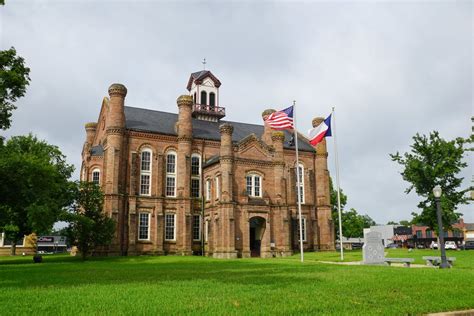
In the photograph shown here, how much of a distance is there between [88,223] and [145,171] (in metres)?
10.1

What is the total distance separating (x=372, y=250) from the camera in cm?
2441

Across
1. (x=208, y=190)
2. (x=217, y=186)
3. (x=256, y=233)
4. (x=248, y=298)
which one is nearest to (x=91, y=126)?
(x=208, y=190)

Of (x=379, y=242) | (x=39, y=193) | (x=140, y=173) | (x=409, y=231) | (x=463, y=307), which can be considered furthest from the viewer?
(x=409, y=231)

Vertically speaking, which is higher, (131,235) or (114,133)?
(114,133)

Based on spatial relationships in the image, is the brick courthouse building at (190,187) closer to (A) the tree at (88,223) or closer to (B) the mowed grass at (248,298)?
(A) the tree at (88,223)

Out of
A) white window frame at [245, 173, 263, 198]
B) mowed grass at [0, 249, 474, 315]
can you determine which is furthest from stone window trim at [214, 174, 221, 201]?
mowed grass at [0, 249, 474, 315]

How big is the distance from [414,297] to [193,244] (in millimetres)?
32949

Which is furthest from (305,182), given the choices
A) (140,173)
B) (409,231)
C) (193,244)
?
(409,231)

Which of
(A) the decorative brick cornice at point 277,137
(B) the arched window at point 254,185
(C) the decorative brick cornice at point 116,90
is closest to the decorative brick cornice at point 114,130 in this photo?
(C) the decorative brick cornice at point 116,90

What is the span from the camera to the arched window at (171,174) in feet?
136

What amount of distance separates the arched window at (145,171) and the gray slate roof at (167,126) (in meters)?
2.32

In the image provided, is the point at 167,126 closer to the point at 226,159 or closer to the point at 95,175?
the point at 95,175

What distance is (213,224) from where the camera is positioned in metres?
39.3

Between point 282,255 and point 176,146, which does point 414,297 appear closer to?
point 282,255
